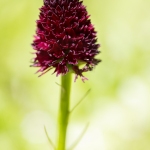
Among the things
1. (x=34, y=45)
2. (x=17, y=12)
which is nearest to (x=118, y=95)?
(x=17, y=12)

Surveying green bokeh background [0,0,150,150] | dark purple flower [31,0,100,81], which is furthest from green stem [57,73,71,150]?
green bokeh background [0,0,150,150]

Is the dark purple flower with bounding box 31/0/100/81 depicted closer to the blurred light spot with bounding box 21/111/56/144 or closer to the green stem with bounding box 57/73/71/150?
the green stem with bounding box 57/73/71/150

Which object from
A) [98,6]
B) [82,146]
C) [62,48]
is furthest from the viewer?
[98,6]

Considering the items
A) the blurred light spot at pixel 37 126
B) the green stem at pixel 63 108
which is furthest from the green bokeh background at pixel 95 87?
the green stem at pixel 63 108

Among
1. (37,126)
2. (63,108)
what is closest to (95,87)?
(37,126)

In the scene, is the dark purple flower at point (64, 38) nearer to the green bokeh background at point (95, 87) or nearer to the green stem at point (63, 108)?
the green stem at point (63, 108)

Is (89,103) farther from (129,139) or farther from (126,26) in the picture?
(126,26)
